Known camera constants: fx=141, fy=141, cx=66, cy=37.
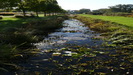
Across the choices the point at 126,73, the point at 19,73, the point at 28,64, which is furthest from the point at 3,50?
the point at 126,73

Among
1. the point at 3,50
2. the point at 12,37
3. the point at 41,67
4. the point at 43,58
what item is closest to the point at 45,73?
the point at 41,67

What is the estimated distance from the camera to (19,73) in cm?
855

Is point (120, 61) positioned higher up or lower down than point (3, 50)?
lower down

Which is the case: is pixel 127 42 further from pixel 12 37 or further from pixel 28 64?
pixel 12 37

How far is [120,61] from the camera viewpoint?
10.6 m

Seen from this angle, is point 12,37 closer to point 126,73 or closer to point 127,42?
point 126,73

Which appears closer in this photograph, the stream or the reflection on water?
the stream

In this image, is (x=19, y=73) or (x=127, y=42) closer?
(x=19, y=73)

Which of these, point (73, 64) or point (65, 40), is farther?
point (65, 40)

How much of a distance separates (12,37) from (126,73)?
38.0ft

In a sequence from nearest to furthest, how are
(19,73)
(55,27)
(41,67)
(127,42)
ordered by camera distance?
1. (19,73)
2. (41,67)
3. (127,42)
4. (55,27)

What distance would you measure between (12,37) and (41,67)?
713 centimetres

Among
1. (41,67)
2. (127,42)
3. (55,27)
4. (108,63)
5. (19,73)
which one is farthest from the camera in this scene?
(55,27)

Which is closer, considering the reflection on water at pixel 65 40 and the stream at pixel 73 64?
the stream at pixel 73 64
